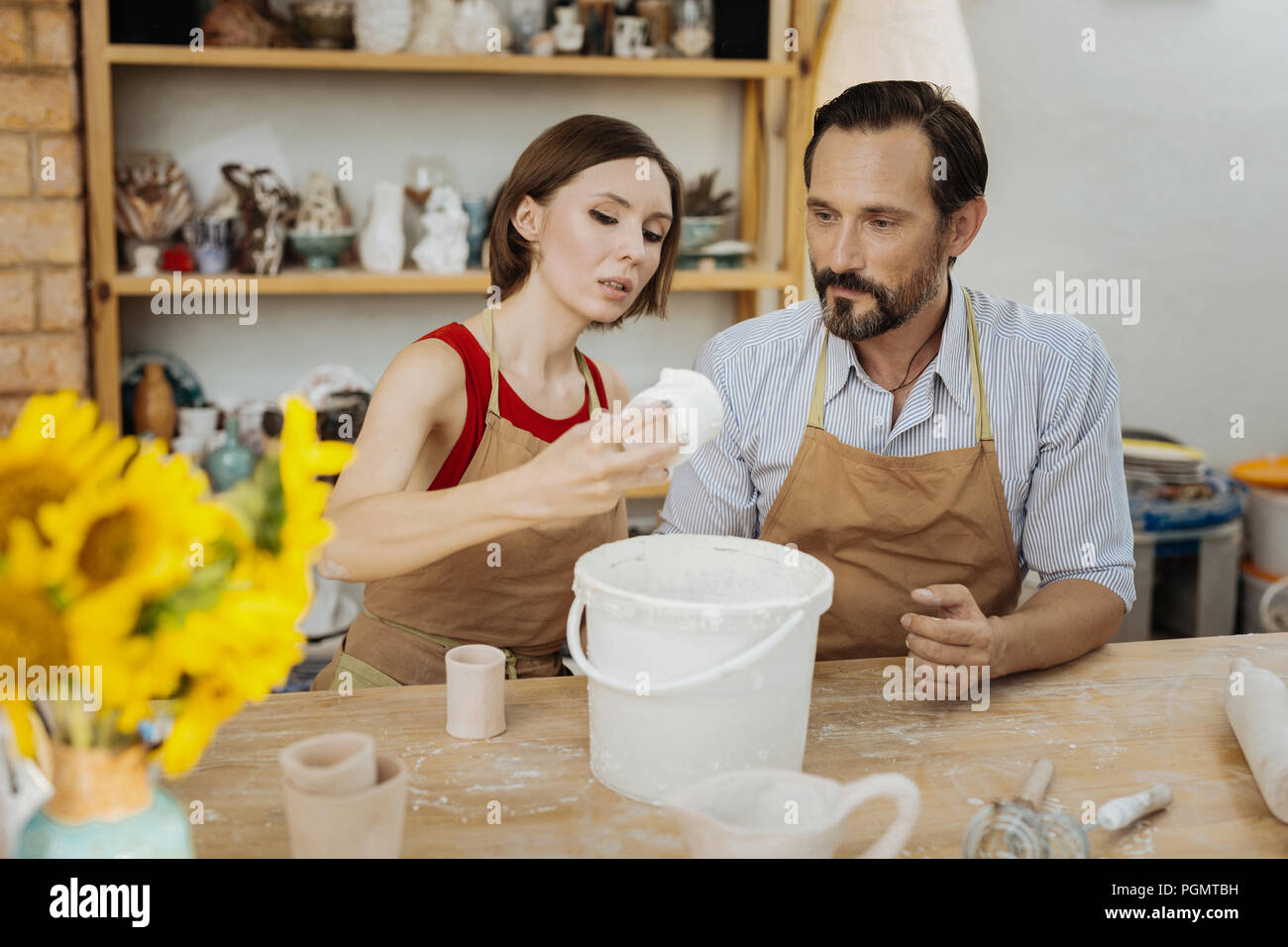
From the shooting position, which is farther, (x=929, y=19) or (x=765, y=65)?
(x=765, y=65)

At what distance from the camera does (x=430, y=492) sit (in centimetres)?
138

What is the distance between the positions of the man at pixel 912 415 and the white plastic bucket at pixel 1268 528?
1847 mm

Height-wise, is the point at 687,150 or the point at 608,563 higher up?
the point at 687,150

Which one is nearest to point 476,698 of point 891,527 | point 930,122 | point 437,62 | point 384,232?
point 891,527

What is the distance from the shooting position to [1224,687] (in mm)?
1353

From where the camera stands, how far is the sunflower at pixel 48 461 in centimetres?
66

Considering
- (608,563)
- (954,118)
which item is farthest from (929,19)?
(608,563)

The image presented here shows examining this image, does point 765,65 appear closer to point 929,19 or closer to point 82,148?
point 929,19

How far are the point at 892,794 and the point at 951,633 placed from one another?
1.68 ft

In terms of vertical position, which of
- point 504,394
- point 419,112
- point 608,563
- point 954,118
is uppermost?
point 419,112

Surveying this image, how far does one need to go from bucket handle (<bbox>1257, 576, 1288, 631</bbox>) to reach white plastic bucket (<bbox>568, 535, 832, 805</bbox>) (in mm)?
2589

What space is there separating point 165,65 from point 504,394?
189 centimetres
